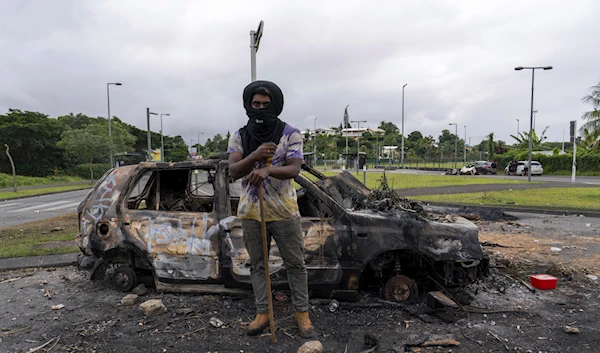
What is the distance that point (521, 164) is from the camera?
3341cm

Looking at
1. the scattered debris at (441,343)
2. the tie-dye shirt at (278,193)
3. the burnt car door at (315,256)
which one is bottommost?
the scattered debris at (441,343)

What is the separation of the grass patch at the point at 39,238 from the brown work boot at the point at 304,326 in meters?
4.52

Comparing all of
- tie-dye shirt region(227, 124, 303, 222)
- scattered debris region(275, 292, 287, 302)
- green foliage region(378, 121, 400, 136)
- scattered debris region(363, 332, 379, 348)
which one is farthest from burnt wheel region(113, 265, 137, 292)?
green foliage region(378, 121, 400, 136)

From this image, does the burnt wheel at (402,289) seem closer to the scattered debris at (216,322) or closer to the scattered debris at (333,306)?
the scattered debris at (333,306)

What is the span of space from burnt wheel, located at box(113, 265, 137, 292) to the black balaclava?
7.30 feet

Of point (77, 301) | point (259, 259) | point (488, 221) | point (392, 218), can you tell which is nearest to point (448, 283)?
point (392, 218)

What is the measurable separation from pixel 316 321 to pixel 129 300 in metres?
1.96

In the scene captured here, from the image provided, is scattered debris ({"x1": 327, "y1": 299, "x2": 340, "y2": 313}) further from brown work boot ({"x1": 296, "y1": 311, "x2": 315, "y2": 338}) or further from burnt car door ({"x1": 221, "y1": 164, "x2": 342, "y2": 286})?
brown work boot ({"x1": 296, "y1": 311, "x2": 315, "y2": 338})

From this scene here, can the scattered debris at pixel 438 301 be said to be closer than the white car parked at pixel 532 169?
Yes

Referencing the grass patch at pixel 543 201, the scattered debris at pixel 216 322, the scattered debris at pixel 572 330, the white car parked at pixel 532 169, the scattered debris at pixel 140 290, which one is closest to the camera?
the scattered debris at pixel 572 330

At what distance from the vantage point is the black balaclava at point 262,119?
3043mm

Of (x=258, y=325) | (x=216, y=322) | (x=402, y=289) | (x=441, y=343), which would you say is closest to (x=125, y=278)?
(x=216, y=322)

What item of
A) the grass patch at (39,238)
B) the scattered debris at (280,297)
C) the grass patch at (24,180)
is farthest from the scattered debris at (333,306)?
the grass patch at (24,180)

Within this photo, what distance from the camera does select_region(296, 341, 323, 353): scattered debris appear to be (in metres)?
2.87
